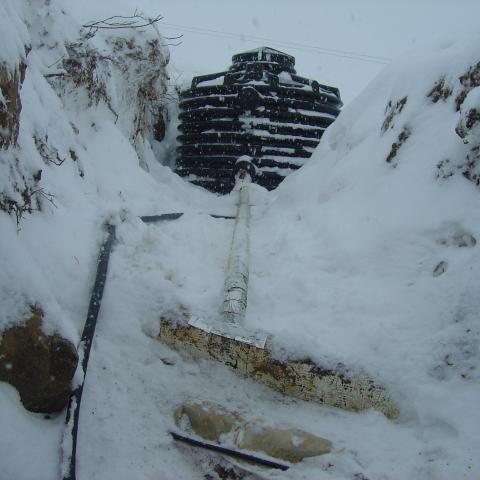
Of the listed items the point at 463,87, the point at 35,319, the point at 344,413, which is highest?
the point at 463,87

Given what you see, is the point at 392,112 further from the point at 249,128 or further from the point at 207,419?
the point at 207,419

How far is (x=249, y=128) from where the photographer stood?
8031mm

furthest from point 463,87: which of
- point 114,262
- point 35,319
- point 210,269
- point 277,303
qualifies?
point 35,319

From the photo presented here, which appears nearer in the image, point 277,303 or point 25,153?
point 25,153

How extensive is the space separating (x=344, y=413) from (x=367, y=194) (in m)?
2.35

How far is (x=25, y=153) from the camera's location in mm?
2789

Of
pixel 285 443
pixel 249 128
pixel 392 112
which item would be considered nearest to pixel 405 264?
pixel 285 443

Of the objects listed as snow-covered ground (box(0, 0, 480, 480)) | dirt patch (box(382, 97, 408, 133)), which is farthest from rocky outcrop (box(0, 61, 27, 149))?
dirt patch (box(382, 97, 408, 133))

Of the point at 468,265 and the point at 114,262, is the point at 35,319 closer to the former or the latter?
the point at 114,262

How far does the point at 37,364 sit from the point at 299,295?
2.04m

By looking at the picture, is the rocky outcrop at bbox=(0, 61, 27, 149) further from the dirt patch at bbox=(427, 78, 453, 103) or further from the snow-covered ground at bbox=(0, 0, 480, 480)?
the dirt patch at bbox=(427, 78, 453, 103)


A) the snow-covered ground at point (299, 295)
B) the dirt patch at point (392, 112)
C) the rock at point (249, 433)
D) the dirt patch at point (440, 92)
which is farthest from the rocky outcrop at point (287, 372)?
the dirt patch at point (392, 112)

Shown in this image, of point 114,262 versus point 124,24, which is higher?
point 124,24

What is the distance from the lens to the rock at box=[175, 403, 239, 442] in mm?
2396
